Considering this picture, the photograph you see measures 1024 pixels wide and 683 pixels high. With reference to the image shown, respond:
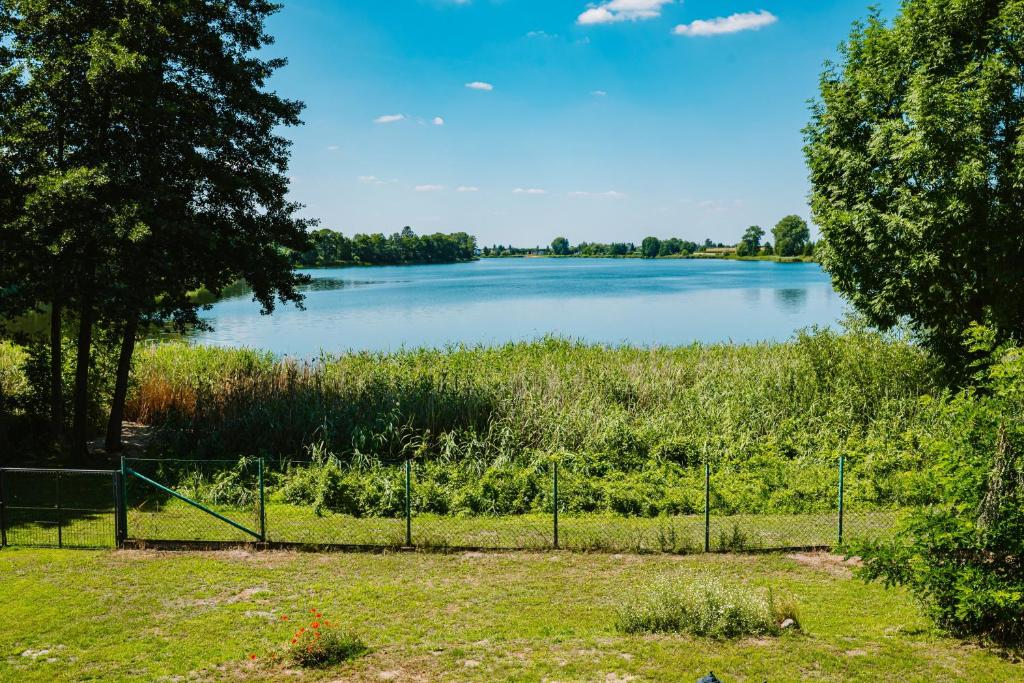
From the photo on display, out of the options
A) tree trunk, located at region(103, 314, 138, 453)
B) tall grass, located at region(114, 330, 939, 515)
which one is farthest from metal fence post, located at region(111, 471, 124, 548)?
tree trunk, located at region(103, 314, 138, 453)

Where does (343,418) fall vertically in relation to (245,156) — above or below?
below

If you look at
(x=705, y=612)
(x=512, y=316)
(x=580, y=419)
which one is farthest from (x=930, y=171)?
(x=512, y=316)

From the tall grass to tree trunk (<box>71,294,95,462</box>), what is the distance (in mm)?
2399

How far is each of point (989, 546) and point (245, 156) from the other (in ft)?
73.7

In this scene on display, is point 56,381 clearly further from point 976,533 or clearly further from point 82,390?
point 976,533

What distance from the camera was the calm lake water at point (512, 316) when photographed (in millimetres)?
59719

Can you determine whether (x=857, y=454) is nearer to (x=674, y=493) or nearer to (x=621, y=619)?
(x=674, y=493)

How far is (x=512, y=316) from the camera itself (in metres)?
78.8

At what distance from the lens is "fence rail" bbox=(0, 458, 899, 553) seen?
14727mm

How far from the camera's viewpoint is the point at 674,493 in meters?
18.0

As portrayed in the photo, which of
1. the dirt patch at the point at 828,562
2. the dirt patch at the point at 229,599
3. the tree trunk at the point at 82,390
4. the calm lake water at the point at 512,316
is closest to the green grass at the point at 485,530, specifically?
the dirt patch at the point at 828,562

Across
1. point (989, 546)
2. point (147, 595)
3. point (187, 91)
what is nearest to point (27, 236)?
point (187, 91)

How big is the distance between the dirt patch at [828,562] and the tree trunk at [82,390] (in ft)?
65.3

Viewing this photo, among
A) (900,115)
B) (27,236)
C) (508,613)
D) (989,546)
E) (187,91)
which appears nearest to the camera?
(989,546)
